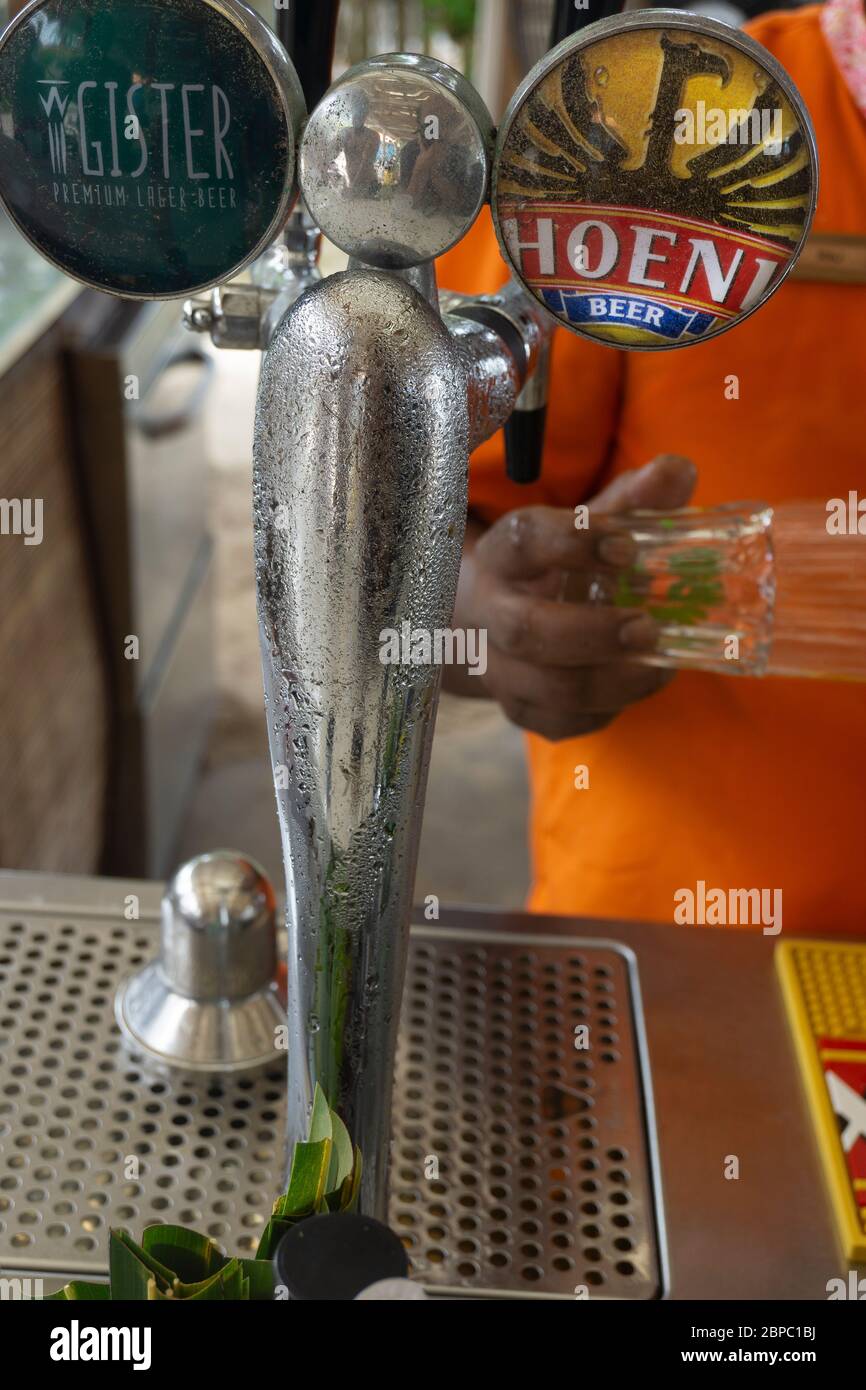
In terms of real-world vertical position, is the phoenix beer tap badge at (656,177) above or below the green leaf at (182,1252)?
above

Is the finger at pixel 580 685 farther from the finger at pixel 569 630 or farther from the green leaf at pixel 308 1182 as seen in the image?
the green leaf at pixel 308 1182

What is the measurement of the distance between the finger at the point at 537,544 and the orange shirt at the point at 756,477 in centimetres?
15

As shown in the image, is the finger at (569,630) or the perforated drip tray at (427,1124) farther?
the finger at (569,630)

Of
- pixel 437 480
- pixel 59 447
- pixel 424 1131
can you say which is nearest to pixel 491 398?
pixel 437 480

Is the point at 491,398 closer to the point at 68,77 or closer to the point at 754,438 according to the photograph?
the point at 68,77

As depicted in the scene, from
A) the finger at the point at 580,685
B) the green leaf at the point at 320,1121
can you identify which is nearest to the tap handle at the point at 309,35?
the green leaf at the point at 320,1121

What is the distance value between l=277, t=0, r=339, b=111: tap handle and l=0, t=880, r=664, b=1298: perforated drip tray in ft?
1.45

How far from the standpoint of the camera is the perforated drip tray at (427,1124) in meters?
0.60

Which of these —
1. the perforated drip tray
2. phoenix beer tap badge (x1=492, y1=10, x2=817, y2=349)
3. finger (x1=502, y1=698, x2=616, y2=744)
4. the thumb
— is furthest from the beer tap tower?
finger (x1=502, y1=698, x2=616, y2=744)

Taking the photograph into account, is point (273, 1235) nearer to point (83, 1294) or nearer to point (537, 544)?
point (83, 1294)

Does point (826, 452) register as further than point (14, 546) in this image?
No

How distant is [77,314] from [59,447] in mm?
185

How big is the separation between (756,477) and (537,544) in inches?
9.3

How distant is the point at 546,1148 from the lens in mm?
661
